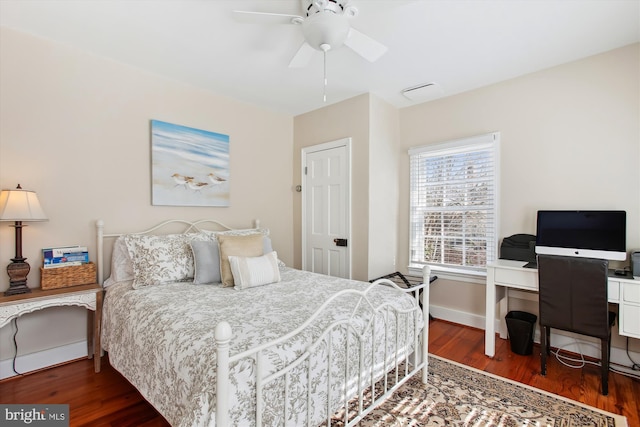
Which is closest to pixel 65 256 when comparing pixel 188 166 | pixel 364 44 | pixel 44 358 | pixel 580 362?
pixel 44 358

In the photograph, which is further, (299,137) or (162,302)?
(299,137)

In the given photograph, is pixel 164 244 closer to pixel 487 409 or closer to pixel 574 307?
pixel 487 409

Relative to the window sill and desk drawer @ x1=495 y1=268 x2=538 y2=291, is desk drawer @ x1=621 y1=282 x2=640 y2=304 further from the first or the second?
the window sill

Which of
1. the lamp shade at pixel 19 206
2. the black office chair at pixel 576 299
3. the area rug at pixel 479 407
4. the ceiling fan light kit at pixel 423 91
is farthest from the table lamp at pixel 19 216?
the black office chair at pixel 576 299

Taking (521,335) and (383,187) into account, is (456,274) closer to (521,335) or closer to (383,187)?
(521,335)

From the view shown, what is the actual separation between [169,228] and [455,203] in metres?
3.01

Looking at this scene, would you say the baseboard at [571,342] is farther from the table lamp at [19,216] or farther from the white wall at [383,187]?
the table lamp at [19,216]

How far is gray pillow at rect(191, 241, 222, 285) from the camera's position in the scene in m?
2.43

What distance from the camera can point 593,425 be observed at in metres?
1.74

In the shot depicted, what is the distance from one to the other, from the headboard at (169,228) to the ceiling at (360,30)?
4.65 feet

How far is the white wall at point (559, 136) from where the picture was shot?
2.42m

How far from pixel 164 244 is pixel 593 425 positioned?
3109mm

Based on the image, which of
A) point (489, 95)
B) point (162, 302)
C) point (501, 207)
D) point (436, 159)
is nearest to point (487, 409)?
point (501, 207)

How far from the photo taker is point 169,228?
118 inches
